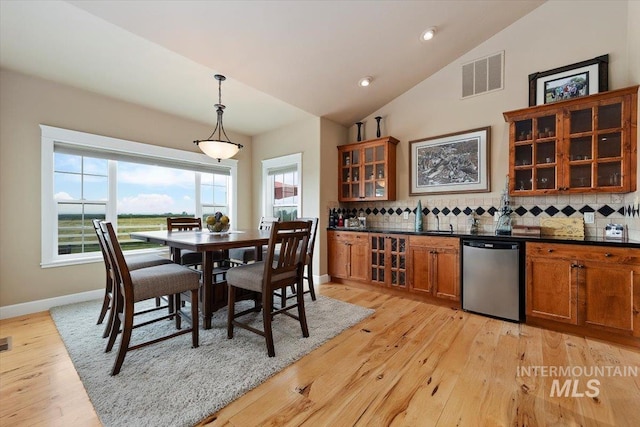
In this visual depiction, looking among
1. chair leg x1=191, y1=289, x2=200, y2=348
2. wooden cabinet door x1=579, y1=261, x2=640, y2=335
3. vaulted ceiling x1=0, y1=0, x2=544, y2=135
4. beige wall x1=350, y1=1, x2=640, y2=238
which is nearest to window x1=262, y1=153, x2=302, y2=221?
vaulted ceiling x1=0, y1=0, x2=544, y2=135

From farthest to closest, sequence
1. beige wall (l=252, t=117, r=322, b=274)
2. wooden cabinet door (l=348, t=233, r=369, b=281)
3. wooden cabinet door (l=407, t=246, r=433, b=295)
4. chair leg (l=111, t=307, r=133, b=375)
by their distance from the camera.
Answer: beige wall (l=252, t=117, r=322, b=274), wooden cabinet door (l=348, t=233, r=369, b=281), wooden cabinet door (l=407, t=246, r=433, b=295), chair leg (l=111, t=307, r=133, b=375)

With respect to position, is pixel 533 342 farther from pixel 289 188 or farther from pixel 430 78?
pixel 289 188

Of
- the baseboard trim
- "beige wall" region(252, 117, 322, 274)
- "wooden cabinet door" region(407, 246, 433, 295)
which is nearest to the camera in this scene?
the baseboard trim

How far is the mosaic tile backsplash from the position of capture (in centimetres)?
269

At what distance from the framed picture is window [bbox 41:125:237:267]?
4.64 metres

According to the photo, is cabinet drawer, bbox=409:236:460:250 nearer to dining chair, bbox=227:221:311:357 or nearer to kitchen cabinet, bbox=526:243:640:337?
kitchen cabinet, bbox=526:243:640:337

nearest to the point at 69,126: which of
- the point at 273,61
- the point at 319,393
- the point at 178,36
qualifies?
the point at 178,36

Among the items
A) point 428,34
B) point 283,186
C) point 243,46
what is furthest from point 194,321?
point 428,34

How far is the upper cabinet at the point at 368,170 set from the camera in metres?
4.00

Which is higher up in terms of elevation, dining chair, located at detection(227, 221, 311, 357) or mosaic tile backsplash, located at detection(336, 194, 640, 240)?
mosaic tile backsplash, located at detection(336, 194, 640, 240)

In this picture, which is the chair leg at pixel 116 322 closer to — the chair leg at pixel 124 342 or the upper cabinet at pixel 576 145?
the chair leg at pixel 124 342

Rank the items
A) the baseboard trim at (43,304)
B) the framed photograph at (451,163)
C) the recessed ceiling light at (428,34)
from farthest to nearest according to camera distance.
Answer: the framed photograph at (451,163) < the recessed ceiling light at (428,34) < the baseboard trim at (43,304)

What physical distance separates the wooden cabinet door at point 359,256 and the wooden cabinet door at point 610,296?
222 centimetres

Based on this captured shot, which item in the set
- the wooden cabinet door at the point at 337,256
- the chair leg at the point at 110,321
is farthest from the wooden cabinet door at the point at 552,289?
the chair leg at the point at 110,321
